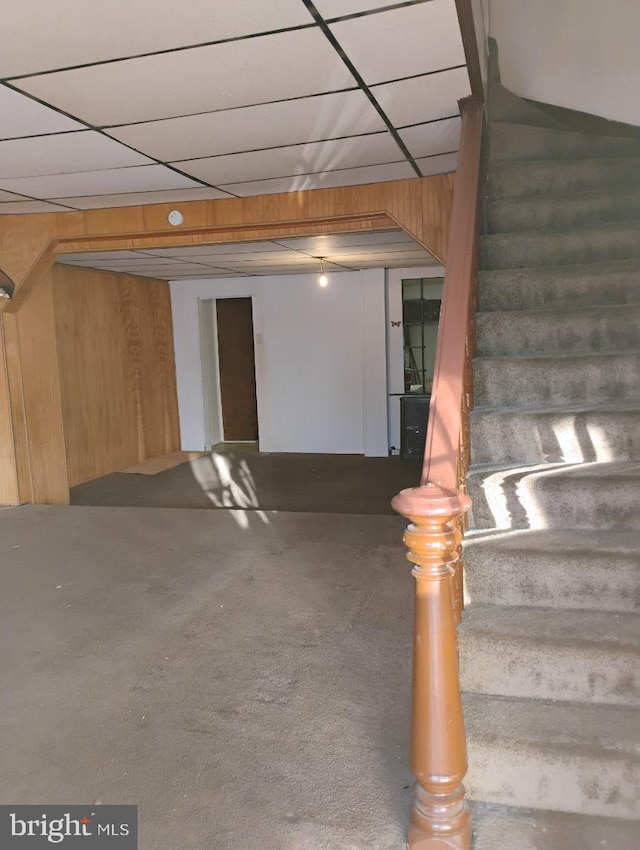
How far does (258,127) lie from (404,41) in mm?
1031

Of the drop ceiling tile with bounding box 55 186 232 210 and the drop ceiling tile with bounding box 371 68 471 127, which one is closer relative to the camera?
the drop ceiling tile with bounding box 371 68 471 127

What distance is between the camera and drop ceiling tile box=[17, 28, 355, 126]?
94.1 inches

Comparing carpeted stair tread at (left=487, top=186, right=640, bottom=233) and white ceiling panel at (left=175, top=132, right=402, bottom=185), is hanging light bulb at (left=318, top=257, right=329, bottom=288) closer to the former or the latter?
white ceiling panel at (left=175, top=132, right=402, bottom=185)

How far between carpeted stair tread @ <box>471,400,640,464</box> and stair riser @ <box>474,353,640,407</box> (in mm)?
89

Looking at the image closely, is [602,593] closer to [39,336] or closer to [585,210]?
[585,210]

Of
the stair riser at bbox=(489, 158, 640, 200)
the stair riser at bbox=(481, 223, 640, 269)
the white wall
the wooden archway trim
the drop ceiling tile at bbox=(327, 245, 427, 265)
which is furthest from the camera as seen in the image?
the white wall

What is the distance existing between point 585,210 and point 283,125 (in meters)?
1.65

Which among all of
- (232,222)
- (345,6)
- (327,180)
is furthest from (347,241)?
(345,6)

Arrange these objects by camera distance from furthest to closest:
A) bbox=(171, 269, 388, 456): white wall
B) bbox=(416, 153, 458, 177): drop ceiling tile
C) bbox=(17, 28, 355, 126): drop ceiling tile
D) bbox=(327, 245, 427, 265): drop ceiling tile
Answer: bbox=(171, 269, 388, 456): white wall → bbox=(327, 245, 427, 265): drop ceiling tile → bbox=(416, 153, 458, 177): drop ceiling tile → bbox=(17, 28, 355, 126): drop ceiling tile

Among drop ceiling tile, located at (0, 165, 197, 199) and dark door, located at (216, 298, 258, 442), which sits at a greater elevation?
drop ceiling tile, located at (0, 165, 197, 199)

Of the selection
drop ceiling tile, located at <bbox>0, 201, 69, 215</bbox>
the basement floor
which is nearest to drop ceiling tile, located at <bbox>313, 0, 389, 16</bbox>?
the basement floor

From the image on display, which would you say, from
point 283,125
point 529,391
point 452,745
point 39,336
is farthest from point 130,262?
point 452,745

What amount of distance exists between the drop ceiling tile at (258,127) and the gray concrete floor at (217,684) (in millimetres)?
2479

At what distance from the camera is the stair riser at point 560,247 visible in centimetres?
316
